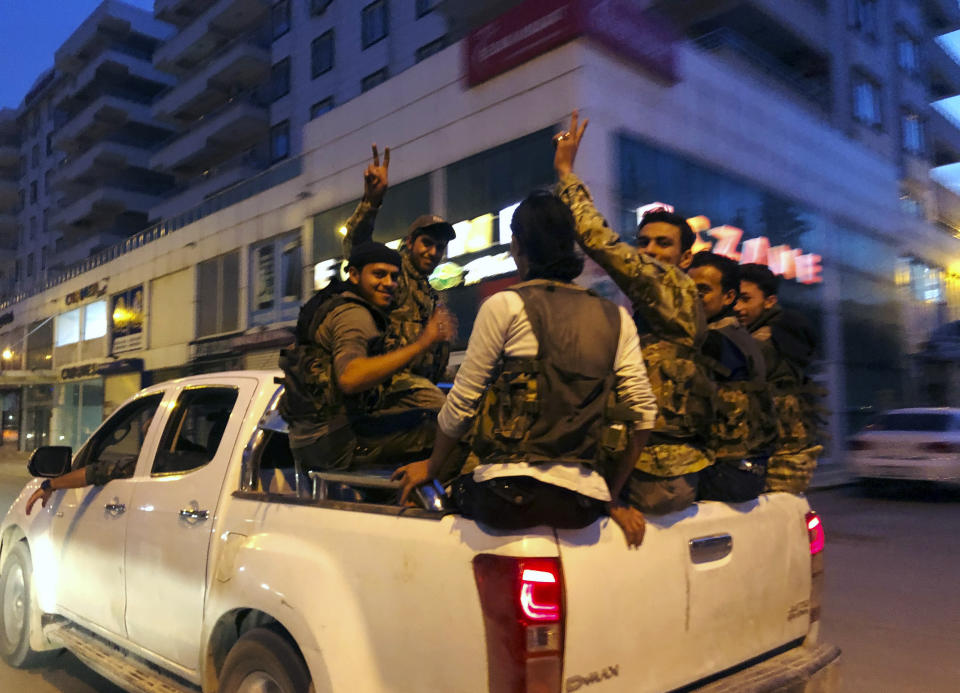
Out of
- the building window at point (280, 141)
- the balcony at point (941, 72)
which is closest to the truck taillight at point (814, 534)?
the building window at point (280, 141)

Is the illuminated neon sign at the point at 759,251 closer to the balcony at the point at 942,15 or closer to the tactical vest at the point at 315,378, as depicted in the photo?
the tactical vest at the point at 315,378

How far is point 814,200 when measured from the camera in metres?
18.4

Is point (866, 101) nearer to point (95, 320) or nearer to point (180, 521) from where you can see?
point (180, 521)

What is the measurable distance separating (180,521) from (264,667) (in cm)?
89

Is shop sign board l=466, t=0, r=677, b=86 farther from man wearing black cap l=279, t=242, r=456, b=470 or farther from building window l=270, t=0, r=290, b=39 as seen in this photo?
building window l=270, t=0, r=290, b=39

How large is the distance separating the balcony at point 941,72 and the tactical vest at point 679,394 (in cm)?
3454

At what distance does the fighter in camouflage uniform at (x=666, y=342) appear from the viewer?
249 centimetres

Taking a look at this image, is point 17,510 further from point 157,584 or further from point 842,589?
point 842,589

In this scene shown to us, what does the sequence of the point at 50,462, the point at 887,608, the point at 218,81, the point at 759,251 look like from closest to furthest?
the point at 50,462 → the point at 887,608 → the point at 759,251 → the point at 218,81

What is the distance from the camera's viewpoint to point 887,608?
590cm

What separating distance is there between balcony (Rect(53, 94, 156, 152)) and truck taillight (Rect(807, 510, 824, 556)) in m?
41.6

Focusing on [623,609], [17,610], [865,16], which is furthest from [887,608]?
[865,16]

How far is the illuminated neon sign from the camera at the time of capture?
14602 mm

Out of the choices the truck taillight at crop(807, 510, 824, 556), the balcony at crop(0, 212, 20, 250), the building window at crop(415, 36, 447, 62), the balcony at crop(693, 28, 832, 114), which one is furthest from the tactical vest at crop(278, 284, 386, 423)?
the balcony at crop(0, 212, 20, 250)
